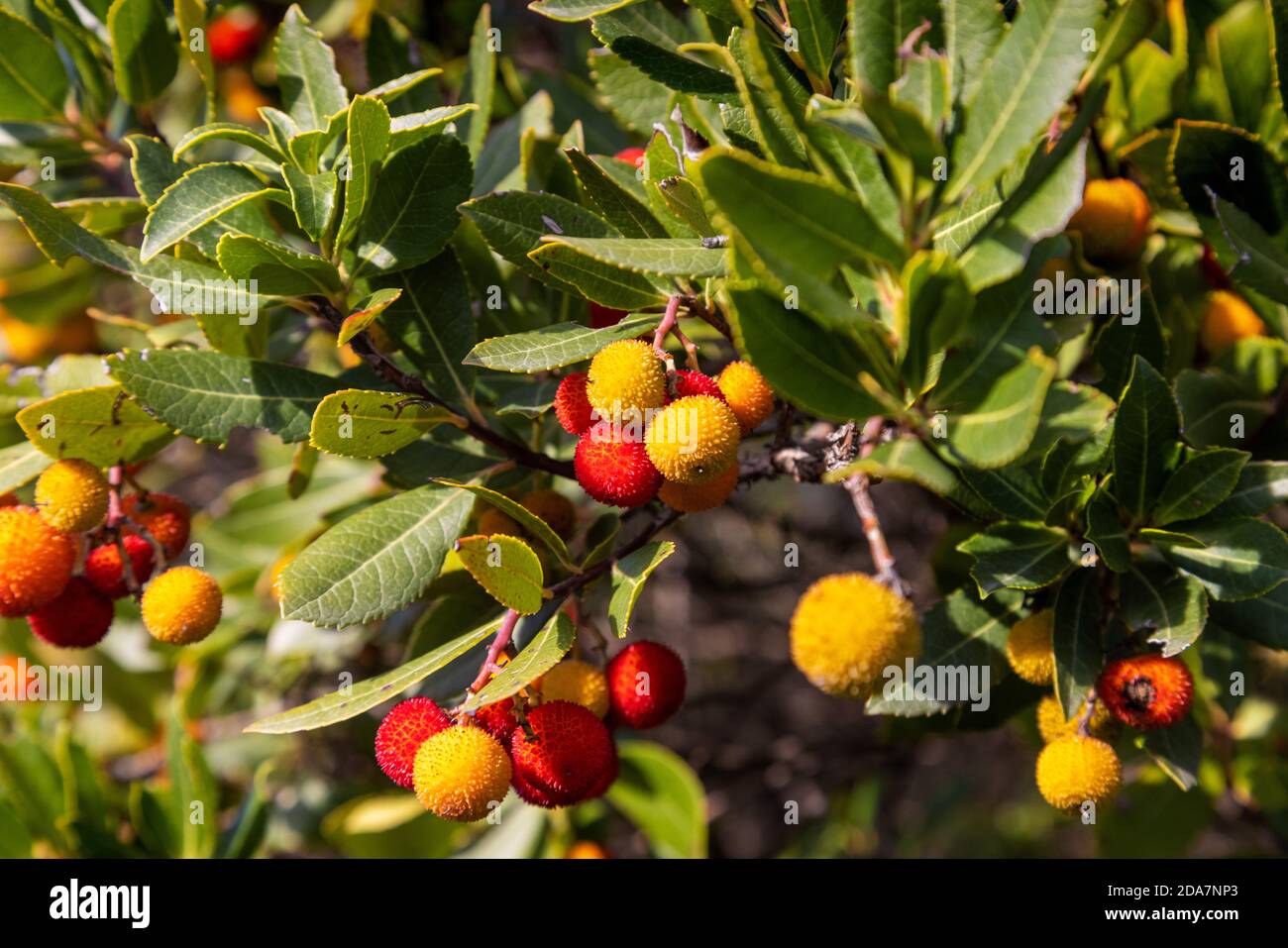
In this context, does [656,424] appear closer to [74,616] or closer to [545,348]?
[545,348]

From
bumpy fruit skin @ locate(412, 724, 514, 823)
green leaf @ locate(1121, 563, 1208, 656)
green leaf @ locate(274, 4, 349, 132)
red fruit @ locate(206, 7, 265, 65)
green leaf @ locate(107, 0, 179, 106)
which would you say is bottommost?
bumpy fruit skin @ locate(412, 724, 514, 823)

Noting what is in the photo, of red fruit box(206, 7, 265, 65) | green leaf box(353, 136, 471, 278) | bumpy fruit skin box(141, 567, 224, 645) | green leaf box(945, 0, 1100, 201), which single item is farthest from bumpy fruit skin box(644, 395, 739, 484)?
red fruit box(206, 7, 265, 65)

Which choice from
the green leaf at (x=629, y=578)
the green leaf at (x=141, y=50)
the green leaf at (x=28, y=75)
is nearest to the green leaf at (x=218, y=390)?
the green leaf at (x=629, y=578)

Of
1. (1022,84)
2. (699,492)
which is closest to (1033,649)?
(699,492)

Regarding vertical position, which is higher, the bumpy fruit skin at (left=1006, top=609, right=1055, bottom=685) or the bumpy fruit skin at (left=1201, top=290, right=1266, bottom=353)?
the bumpy fruit skin at (left=1201, top=290, right=1266, bottom=353)

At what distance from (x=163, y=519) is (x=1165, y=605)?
1.33 m

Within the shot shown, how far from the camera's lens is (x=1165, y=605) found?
4.02 ft

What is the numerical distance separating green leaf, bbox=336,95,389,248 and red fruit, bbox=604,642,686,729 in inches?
24.2

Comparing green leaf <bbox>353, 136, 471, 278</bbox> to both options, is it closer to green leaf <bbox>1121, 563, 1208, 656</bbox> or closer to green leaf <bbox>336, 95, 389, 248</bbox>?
green leaf <bbox>336, 95, 389, 248</bbox>

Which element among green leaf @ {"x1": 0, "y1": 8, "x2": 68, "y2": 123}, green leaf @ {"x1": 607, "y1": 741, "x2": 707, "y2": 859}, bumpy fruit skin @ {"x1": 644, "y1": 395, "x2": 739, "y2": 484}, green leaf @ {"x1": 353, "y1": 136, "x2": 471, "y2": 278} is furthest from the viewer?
green leaf @ {"x1": 607, "y1": 741, "x2": 707, "y2": 859}

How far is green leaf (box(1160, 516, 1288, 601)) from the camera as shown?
1.16 metres

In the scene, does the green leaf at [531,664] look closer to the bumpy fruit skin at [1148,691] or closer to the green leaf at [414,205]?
the green leaf at [414,205]

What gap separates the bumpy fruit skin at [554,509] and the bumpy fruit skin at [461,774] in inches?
13.8

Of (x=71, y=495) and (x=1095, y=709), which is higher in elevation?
(x=71, y=495)
